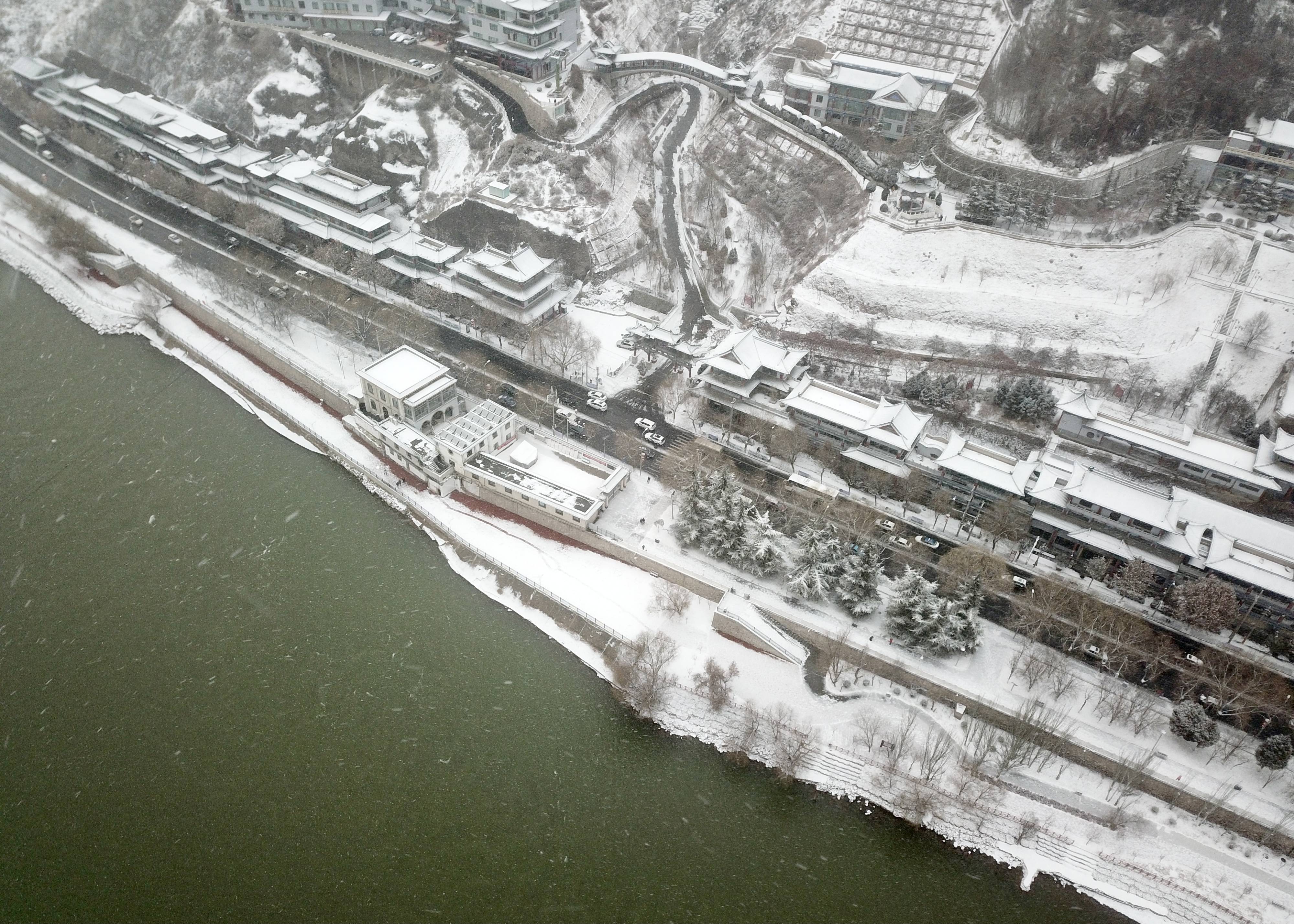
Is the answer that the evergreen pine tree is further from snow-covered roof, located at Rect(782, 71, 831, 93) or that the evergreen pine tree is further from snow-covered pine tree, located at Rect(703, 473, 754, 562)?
snow-covered pine tree, located at Rect(703, 473, 754, 562)

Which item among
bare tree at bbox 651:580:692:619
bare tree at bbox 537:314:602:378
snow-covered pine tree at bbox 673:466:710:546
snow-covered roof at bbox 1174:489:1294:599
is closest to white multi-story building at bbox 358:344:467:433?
bare tree at bbox 537:314:602:378

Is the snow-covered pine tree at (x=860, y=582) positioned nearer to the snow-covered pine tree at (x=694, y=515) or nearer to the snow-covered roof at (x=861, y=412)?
the snow-covered pine tree at (x=694, y=515)

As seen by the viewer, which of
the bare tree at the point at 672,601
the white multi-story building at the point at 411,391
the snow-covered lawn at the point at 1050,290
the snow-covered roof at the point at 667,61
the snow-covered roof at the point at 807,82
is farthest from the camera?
the snow-covered roof at the point at 667,61

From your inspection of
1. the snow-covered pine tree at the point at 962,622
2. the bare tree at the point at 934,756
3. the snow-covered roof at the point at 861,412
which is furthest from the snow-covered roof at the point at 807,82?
the bare tree at the point at 934,756

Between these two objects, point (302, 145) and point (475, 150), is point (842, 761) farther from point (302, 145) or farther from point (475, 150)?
point (302, 145)

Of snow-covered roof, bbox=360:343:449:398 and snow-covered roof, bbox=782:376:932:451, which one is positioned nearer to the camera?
snow-covered roof, bbox=782:376:932:451

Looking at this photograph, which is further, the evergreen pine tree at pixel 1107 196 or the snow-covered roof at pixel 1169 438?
the evergreen pine tree at pixel 1107 196
